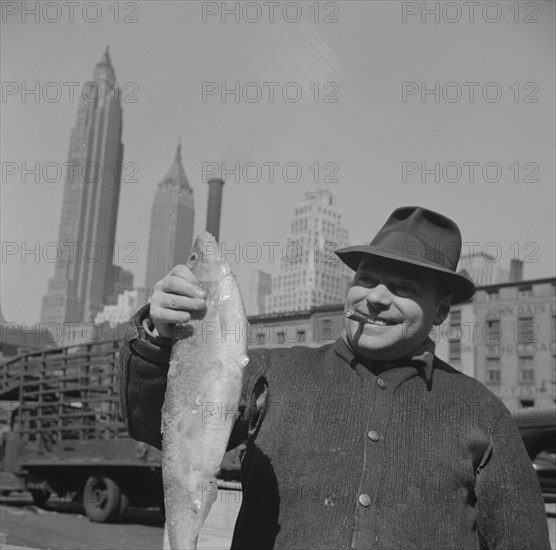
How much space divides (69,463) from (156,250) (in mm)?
9777

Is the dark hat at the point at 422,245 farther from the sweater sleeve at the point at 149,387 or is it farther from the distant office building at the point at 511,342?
the distant office building at the point at 511,342

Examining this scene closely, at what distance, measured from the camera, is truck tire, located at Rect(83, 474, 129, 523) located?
1219 cm

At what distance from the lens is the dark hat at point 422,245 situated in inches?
101

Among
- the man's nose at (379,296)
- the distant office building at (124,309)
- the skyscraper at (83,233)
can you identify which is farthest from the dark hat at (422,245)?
the skyscraper at (83,233)

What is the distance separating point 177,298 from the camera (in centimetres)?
197

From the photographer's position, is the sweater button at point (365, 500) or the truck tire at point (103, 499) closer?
the sweater button at point (365, 500)

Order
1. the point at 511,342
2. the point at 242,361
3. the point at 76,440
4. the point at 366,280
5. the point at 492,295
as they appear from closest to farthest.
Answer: the point at 242,361
the point at 366,280
the point at 76,440
the point at 511,342
the point at 492,295

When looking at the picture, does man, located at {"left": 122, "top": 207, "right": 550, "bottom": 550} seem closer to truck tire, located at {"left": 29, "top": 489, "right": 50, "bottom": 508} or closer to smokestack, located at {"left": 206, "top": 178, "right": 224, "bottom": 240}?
smokestack, located at {"left": 206, "top": 178, "right": 224, "bottom": 240}

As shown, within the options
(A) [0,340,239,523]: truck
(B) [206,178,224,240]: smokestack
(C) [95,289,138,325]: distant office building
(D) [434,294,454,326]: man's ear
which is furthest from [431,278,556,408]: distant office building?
(B) [206,178,224,240]: smokestack

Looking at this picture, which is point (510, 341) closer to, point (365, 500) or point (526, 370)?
point (526, 370)

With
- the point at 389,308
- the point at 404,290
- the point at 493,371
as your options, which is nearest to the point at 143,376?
the point at 389,308

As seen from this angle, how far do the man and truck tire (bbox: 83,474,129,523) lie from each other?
10.5 m

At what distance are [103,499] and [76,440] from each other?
1.21m

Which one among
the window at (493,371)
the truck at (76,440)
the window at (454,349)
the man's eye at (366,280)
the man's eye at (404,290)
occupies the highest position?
the window at (454,349)
